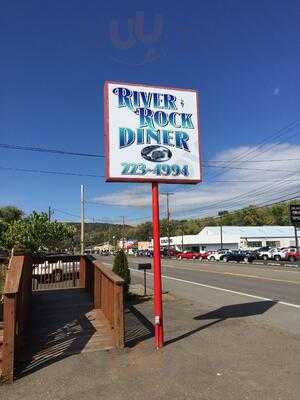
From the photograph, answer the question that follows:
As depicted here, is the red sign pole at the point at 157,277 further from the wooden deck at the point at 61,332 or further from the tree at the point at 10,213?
the tree at the point at 10,213

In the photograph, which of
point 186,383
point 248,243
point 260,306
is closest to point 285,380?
point 186,383

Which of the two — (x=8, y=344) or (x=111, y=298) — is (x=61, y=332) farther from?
(x=8, y=344)

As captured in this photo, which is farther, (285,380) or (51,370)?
(51,370)

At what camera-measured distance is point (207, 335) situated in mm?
9930

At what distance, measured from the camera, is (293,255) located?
61.3 m

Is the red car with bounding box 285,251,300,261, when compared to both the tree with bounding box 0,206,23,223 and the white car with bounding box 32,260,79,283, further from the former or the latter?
the white car with bounding box 32,260,79,283

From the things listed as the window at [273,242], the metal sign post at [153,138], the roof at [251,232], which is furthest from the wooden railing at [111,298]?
the window at [273,242]

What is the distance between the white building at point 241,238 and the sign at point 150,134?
320ft

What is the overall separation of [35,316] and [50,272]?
8660 mm

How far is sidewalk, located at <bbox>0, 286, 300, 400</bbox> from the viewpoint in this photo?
6.30 metres

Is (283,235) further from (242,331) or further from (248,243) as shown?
(242,331)

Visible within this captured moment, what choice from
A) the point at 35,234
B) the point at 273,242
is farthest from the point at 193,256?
the point at 35,234

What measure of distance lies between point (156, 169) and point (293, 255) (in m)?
55.0

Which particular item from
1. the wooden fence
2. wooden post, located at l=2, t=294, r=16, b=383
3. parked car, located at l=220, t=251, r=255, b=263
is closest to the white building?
parked car, located at l=220, t=251, r=255, b=263
